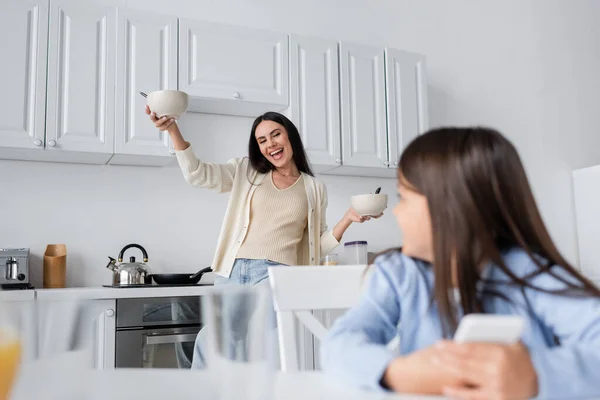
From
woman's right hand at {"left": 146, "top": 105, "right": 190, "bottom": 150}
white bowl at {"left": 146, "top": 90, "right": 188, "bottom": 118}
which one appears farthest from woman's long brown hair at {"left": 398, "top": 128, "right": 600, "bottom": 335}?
woman's right hand at {"left": 146, "top": 105, "right": 190, "bottom": 150}

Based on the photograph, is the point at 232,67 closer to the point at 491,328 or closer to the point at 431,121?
the point at 431,121

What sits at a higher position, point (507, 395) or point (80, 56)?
point (80, 56)

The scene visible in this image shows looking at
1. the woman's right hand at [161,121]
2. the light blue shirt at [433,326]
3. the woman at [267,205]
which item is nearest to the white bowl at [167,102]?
the woman's right hand at [161,121]

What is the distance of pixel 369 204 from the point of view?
2.39 m

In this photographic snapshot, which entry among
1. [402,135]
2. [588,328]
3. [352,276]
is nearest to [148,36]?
[402,135]

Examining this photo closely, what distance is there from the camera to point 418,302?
2.83 feet

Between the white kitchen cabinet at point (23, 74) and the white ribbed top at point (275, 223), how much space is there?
967 millimetres

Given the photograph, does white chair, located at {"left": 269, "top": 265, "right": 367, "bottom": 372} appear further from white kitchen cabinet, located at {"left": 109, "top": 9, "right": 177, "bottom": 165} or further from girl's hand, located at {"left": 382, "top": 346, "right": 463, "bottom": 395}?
white kitchen cabinet, located at {"left": 109, "top": 9, "right": 177, "bottom": 165}

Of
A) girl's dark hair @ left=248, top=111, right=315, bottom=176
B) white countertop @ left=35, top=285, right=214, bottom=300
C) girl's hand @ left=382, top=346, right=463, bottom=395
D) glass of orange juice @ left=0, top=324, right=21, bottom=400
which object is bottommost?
white countertop @ left=35, top=285, right=214, bottom=300

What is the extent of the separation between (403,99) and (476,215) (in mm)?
2654

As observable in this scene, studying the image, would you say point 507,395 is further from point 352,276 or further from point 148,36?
point 148,36

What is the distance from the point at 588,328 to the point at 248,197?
1840 millimetres

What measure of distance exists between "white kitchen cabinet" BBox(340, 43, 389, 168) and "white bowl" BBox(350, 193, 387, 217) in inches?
30.3

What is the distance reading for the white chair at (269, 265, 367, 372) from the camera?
3.49ft
